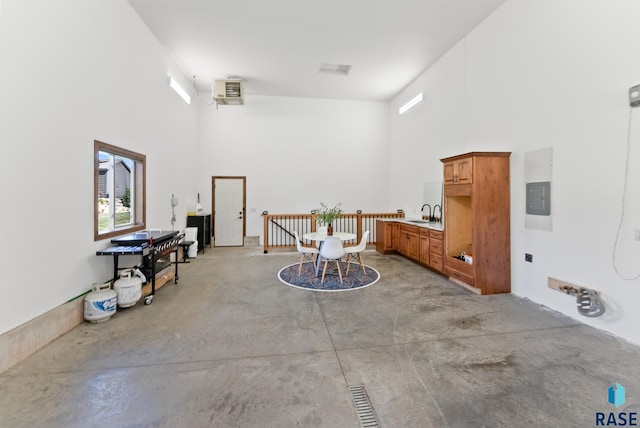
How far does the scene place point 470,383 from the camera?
2.04 m

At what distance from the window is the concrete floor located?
4.18 feet

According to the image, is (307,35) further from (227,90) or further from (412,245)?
(412,245)

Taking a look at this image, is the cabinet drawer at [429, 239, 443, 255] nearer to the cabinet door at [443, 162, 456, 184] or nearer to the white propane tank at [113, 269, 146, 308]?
the cabinet door at [443, 162, 456, 184]

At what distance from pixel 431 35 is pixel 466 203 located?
306 centimetres

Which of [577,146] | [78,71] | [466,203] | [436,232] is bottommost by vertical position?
[436,232]

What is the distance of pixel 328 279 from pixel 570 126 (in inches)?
149

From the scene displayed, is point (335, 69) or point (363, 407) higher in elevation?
point (335, 69)

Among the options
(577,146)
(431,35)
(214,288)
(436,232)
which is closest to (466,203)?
(436,232)

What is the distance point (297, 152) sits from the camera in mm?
8000

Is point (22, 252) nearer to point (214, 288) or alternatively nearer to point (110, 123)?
point (110, 123)

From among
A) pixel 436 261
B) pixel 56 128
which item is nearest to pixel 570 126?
pixel 436 261

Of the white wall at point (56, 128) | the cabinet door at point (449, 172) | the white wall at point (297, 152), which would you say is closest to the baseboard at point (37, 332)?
the white wall at point (56, 128)

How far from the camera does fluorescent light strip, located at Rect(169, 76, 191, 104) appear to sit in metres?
5.47

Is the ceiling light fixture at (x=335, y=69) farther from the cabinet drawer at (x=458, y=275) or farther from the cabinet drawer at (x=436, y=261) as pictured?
the cabinet drawer at (x=458, y=275)
